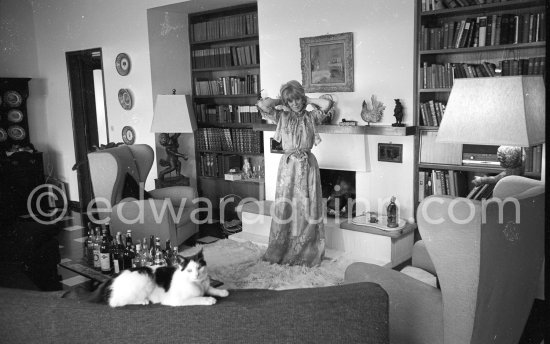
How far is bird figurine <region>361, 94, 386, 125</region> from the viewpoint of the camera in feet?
13.4

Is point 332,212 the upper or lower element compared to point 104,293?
lower

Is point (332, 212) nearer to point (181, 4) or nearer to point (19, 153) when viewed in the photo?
point (181, 4)

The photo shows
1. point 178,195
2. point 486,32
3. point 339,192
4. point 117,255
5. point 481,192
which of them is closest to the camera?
point 117,255

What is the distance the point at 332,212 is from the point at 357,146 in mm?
633

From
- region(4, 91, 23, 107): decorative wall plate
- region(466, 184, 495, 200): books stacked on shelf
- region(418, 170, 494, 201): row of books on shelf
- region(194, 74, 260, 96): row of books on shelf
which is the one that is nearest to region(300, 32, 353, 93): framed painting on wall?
region(194, 74, 260, 96): row of books on shelf

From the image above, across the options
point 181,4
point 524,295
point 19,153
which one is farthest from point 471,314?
point 19,153

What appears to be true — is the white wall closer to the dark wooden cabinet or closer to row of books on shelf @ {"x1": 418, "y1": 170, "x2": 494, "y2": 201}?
row of books on shelf @ {"x1": 418, "y1": 170, "x2": 494, "y2": 201}

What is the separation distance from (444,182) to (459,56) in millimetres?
1022

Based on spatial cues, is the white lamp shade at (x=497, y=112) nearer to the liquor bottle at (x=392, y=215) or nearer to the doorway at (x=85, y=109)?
the liquor bottle at (x=392, y=215)

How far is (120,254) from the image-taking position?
2.93 m

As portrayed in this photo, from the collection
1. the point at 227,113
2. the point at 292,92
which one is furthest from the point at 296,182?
the point at 227,113

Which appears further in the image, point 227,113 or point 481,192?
point 227,113

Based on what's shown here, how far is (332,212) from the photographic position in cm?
441

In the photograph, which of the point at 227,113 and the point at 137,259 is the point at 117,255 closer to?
the point at 137,259
